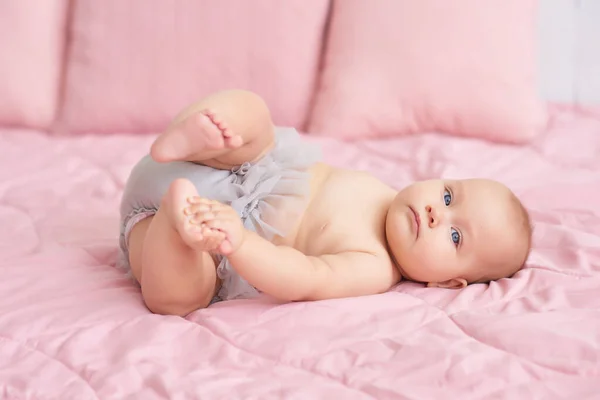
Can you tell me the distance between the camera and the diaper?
3.62 ft

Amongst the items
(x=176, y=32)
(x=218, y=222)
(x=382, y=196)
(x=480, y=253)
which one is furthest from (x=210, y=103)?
(x=176, y=32)

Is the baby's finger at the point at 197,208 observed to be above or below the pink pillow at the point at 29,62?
above

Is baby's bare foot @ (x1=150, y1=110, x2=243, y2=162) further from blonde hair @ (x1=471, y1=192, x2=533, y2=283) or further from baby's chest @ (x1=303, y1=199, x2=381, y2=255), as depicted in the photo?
blonde hair @ (x1=471, y1=192, x2=533, y2=283)

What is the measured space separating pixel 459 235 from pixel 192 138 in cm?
43

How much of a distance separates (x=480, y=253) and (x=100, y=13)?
1258 mm

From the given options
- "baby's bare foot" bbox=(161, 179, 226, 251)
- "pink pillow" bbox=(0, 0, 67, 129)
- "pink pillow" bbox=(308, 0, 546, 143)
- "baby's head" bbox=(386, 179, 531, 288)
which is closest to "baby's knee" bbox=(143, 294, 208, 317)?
"baby's bare foot" bbox=(161, 179, 226, 251)

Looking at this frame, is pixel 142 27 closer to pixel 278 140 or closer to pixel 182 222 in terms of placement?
pixel 278 140

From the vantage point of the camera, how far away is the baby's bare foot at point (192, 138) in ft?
3.23

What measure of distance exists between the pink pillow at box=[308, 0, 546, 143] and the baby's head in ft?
2.34

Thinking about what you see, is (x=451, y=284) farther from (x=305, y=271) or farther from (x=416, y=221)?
(x=305, y=271)

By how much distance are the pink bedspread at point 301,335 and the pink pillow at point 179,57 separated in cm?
57

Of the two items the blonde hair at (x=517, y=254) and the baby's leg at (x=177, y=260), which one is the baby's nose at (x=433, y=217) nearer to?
the blonde hair at (x=517, y=254)

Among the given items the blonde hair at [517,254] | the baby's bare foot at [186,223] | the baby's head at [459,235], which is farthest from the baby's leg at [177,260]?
the blonde hair at [517,254]

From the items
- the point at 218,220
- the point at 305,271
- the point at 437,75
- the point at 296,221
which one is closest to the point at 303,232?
the point at 296,221
